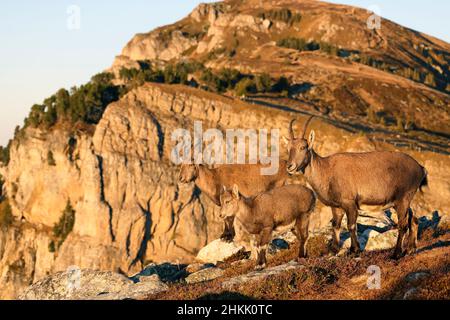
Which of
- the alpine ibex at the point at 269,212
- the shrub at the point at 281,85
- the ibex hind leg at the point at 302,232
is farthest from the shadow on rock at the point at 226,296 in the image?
the shrub at the point at 281,85

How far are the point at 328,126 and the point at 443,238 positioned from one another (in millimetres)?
72260

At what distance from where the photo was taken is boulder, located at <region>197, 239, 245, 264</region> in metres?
29.3

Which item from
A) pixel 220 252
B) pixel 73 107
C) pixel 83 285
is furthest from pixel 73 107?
pixel 83 285

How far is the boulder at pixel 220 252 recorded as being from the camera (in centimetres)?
2928

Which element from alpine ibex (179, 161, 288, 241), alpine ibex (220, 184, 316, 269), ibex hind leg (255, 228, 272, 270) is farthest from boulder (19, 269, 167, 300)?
alpine ibex (179, 161, 288, 241)

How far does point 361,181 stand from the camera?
20.0m

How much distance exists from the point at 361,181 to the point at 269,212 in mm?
3495

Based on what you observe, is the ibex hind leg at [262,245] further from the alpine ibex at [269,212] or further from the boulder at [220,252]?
the boulder at [220,252]

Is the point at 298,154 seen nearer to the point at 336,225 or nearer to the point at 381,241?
the point at 336,225

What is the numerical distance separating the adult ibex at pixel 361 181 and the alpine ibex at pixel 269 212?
1521 millimetres

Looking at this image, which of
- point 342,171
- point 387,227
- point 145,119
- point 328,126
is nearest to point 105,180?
point 145,119

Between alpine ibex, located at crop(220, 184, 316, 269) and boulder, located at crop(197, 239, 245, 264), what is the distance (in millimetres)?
6732

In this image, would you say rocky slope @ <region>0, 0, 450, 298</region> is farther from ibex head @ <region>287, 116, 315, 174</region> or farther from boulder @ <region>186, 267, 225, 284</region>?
ibex head @ <region>287, 116, 315, 174</region>
